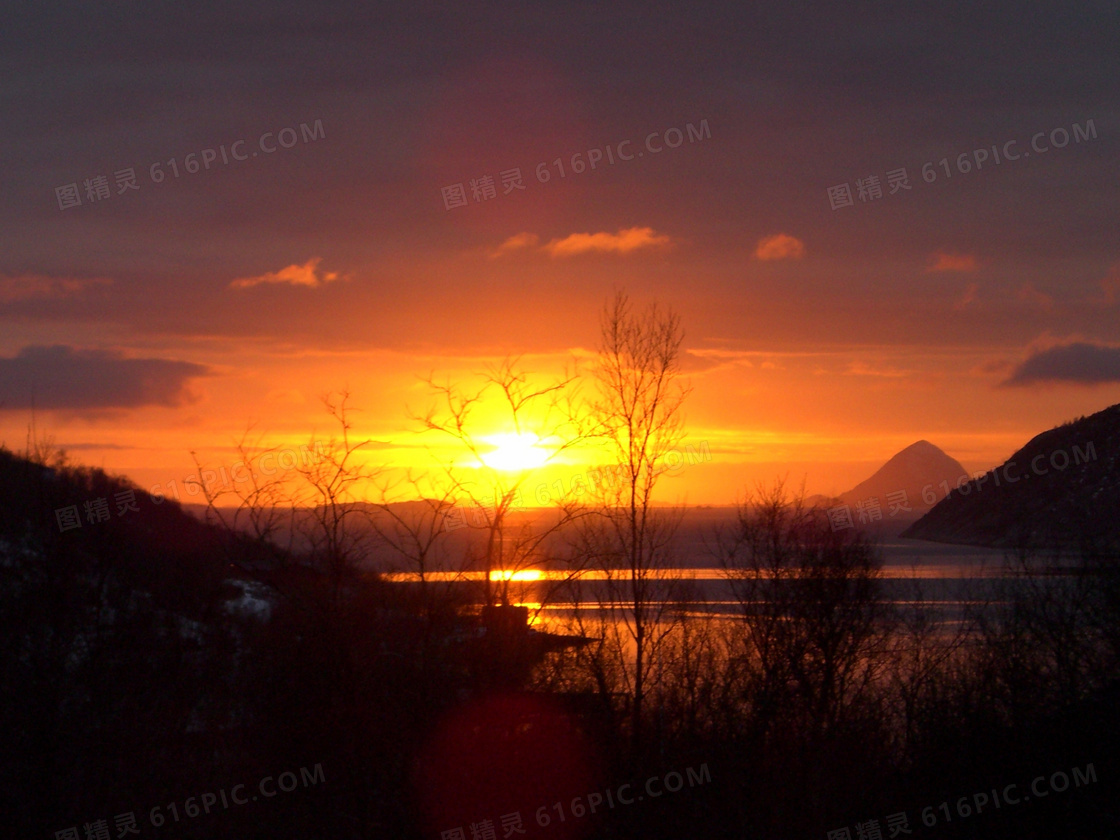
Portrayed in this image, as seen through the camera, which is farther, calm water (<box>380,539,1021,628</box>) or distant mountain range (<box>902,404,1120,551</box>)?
distant mountain range (<box>902,404,1120,551</box>)

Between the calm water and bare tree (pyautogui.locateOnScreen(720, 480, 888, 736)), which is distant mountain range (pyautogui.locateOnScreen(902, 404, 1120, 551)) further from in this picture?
bare tree (pyautogui.locateOnScreen(720, 480, 888, 736))

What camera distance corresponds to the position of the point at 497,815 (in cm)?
1129

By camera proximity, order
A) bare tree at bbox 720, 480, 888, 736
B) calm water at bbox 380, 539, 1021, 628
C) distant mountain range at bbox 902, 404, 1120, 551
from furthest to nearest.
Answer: distant mountain range at bbox 902, 404, 1120, 551
bare tree at bbox 720, 480, 888, 736
calm water at bbox 380, 539, 1021, 628

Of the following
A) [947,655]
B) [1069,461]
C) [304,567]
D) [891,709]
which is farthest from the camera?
[1069,461]

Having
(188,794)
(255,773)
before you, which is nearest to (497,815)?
(255,773)

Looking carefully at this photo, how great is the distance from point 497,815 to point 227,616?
14.1 metres

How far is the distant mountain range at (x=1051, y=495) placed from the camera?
49.9m

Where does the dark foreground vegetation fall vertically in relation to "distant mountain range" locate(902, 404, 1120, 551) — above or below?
below

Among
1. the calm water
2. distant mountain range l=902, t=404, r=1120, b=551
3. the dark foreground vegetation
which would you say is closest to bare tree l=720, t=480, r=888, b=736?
the dark foreground vegetation

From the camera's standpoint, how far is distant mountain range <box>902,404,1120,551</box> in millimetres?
49938

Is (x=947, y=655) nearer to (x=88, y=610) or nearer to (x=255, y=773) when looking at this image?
(x=255, y=773)

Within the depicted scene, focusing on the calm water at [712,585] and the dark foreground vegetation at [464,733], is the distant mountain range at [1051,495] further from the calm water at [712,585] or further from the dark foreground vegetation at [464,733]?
the dark foreground vegetation at [464,733]

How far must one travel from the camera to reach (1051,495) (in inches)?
2576

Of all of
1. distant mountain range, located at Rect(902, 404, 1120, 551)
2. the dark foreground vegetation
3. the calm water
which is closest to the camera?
the dark foreground vegetation
